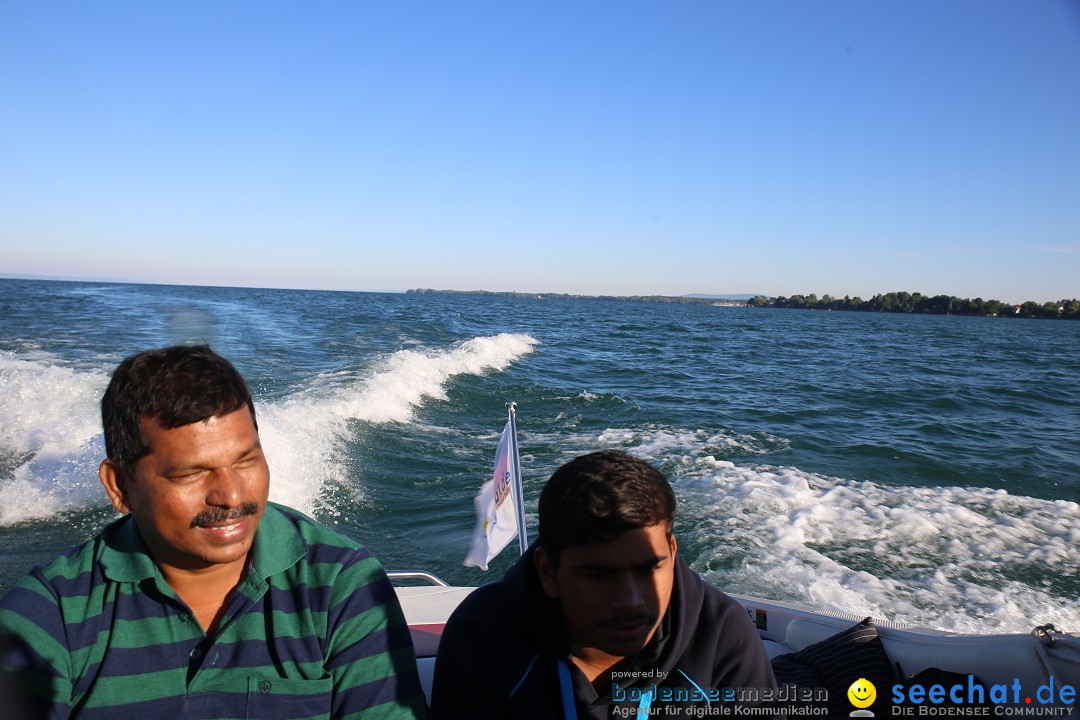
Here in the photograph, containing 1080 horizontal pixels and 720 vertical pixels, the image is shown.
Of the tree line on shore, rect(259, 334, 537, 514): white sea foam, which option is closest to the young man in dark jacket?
rect(259, 334, 537, 514): white sea foam

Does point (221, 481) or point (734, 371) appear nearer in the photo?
point (221, 481)

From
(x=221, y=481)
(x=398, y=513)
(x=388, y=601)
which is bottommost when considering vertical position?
(x=398, y=513)

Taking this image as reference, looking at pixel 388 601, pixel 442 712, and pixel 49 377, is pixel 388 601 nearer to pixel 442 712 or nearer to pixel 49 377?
pixel 442 712

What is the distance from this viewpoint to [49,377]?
12.8 meters

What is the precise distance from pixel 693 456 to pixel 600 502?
367 inches

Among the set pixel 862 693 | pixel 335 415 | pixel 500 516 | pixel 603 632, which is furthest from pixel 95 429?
pixel 862 693

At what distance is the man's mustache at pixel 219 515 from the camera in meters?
1.69

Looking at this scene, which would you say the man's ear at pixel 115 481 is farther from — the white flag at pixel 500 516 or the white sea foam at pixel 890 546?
the white sea foam at pixel 890 546

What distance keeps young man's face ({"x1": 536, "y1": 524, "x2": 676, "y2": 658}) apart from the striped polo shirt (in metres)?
0.53

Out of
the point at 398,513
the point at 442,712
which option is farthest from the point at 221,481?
the point at 398,513

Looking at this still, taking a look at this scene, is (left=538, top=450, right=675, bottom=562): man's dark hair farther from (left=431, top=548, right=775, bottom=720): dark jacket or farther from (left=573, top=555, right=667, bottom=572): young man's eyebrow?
(left=431, top=548, right=775, bottom=720): dark jacket

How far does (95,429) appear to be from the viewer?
376 inches

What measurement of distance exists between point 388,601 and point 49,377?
47.0ft

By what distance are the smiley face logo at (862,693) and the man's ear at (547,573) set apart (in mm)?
1459
